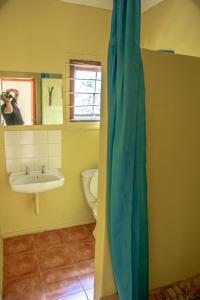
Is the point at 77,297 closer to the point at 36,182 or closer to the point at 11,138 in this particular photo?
the point at 36,182

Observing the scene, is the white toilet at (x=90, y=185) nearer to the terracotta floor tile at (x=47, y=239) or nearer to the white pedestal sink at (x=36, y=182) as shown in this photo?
the white pedestal sink at (x=36, y=182)

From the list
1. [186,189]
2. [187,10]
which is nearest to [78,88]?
[187,10]

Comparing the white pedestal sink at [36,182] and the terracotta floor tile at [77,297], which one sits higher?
the white pedestal sink at [36,182]

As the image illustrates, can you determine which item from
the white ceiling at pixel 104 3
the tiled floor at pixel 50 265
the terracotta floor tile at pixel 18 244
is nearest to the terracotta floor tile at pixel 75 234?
the tiled floor at pixel 50 265

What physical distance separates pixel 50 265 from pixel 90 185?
2.87ft

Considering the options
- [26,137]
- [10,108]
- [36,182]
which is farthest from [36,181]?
[10,108]

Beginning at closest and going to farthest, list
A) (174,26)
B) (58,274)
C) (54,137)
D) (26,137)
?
(174,26)
(58,274)
(26,137)
(54,137)

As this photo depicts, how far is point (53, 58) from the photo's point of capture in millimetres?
2365

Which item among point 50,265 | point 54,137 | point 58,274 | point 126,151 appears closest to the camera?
point 126,151

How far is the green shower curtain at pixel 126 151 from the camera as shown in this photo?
1.06 metres

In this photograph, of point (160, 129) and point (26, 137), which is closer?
point (160, 129)

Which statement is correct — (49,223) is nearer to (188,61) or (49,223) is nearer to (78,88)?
(78,88)

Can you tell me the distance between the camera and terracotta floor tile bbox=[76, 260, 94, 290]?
1992 millimetres

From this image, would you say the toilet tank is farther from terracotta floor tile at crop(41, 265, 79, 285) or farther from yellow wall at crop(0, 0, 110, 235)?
terracotta floor tile at crop(41, 265, 79, 285)
